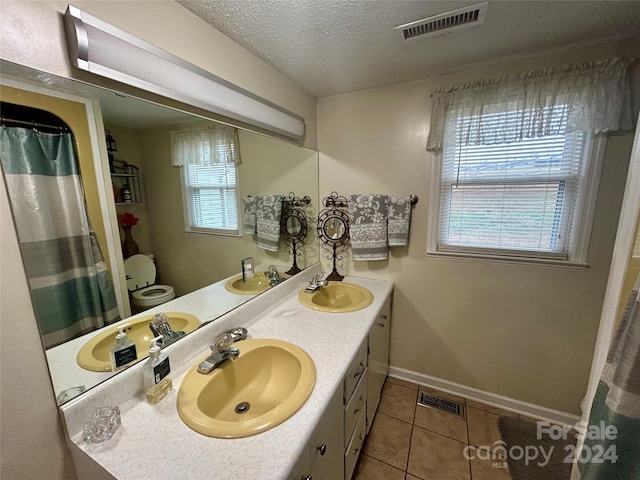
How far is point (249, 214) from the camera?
4.87 ft

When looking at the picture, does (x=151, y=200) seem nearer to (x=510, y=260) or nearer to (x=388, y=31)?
(x=388, y=31)

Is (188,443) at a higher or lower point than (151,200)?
lower

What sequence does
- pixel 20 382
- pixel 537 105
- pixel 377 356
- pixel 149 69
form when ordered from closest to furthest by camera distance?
pixel 20 382 → pixel 149 69 → pixel 537 105 → pixel 377 356

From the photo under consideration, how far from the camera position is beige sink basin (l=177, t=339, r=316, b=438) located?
0.73 m

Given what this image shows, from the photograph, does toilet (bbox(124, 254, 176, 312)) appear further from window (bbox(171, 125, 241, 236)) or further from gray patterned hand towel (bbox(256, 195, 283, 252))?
gray patterned hand towel (bbox(256, 195, 283, 252))

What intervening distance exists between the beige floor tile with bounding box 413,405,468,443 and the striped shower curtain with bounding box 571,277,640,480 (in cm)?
93

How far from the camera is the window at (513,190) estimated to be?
137 cm

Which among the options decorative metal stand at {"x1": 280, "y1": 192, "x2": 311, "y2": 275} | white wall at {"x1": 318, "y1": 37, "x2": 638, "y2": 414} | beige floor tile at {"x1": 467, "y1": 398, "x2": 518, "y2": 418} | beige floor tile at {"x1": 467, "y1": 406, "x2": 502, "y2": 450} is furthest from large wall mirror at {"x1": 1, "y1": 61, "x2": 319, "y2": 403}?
beige floor tile at {"x1": 467, "y1": 398, "x2": 518, "y2": 418}

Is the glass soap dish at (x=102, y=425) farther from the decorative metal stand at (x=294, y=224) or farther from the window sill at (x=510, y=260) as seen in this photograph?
the window sill at (x=510, y=260)

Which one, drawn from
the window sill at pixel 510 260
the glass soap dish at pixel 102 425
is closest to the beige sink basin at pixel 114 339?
the glass soap dish at pixel 102 425

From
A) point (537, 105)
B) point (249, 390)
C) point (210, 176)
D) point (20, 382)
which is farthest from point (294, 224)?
point (537, 105)

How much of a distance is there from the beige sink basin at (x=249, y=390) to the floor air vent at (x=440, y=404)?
129cm

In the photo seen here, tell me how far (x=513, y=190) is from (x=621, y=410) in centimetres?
117

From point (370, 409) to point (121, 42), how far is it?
1.99 metres
